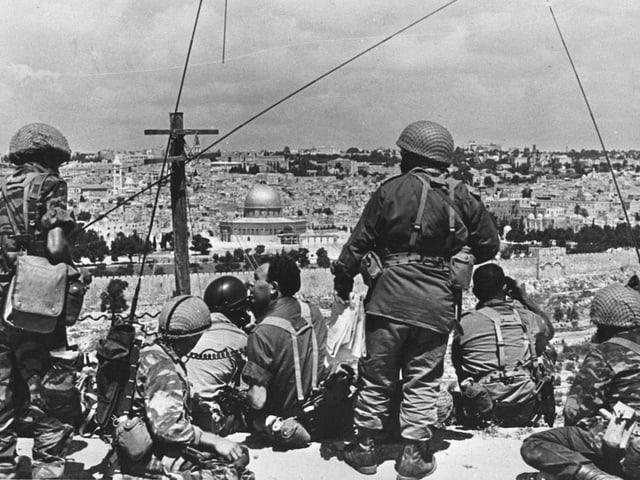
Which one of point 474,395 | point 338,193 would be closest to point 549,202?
point 338,193

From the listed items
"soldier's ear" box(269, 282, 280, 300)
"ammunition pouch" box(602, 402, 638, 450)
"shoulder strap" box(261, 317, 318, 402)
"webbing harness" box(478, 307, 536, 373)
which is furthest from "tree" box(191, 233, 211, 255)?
"ammunition pouch" box(602, 402, 638, 450)

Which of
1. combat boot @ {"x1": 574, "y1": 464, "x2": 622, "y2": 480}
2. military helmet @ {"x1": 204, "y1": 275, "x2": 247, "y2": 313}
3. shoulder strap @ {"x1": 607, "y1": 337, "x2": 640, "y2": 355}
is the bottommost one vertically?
combat boot @ {"x1": 574, "y1": 464, "x2": 622, "y2": 480}

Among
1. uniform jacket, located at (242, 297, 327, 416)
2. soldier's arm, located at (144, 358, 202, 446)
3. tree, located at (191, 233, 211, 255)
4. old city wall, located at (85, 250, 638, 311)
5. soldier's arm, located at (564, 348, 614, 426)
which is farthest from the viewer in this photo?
tree, located at (191, 233, 211, 255)

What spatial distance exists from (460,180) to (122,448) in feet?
4.90

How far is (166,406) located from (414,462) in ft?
3.19

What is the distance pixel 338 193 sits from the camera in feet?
351

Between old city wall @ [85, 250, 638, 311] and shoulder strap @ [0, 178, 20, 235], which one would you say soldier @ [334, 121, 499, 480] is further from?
old city wall @ [85, 250, 638, 311]

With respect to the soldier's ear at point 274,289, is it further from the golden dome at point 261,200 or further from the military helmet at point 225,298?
the golden dome at point 261,200

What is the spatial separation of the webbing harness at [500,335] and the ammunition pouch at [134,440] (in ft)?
5.29

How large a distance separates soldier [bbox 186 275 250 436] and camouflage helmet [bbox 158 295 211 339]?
1.81 ft

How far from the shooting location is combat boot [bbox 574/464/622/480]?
278 centimetres

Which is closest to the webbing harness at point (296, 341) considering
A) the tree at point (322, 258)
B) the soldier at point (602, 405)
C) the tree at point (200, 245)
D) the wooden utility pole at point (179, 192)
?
the soldier at point (602, 405)

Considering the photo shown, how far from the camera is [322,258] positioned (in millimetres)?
59000

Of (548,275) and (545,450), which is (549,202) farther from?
(545,450)
